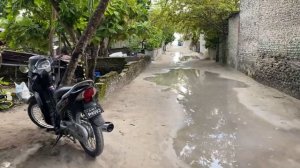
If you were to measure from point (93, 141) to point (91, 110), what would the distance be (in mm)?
513

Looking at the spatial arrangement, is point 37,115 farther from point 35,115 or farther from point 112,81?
point 112,81

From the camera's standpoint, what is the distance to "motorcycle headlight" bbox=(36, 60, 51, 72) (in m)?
4.88

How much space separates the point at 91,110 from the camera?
4207mm

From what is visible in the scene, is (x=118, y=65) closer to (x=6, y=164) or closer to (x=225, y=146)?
(x=225, y=146)

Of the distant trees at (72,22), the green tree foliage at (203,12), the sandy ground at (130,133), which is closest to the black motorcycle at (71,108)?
the sandy ground at (130,133)

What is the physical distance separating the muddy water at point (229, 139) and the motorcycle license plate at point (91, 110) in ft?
5.21

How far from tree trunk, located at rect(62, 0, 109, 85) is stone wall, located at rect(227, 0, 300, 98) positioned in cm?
723

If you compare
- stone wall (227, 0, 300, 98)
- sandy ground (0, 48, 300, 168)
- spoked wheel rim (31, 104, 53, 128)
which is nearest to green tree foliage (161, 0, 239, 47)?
stone wall (227, 0, 300, 98)

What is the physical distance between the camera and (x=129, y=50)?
27.6 meters

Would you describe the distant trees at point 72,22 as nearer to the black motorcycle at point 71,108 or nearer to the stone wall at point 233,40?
the black motorcycle at point 71,108

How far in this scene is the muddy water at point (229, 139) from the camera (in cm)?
499

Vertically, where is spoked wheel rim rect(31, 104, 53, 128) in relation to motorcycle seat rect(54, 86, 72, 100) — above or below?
below

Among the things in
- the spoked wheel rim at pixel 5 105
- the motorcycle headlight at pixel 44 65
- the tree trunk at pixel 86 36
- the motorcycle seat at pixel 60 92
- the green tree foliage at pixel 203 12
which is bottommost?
the spoked wheel rim at pixel 5 105

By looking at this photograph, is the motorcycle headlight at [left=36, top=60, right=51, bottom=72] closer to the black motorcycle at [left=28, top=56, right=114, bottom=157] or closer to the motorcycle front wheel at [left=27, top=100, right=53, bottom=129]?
the black motorcycle at [left=28, top=56, right=114, bottom=157]
